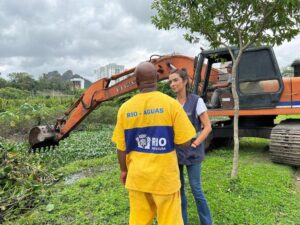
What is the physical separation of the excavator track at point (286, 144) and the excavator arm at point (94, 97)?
2.59 m

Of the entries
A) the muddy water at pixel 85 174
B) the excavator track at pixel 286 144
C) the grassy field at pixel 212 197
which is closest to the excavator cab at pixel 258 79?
the excavator track at pixel 286 144

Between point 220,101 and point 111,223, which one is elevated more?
point 220,101

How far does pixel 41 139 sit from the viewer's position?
29.7 feet

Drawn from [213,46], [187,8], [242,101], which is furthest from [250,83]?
[187,8]

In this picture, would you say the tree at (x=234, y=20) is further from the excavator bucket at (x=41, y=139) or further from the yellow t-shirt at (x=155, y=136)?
the excavator bucket at (x=41, y=139)

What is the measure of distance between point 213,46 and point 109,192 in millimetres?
3100

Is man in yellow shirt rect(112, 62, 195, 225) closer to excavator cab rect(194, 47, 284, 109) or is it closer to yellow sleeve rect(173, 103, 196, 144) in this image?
yellow sleeve rect(173, 103, 196, 144)

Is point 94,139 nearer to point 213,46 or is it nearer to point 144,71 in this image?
point 213,46

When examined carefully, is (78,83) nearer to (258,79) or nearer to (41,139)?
(41,139)

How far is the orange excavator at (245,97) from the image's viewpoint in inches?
282

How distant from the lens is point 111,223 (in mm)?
4293

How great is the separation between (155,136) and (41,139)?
7.06 meters

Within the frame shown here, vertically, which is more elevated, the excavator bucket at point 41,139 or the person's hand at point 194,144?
the person's hand at point 194,144

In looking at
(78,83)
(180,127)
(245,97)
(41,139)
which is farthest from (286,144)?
(78,83)
